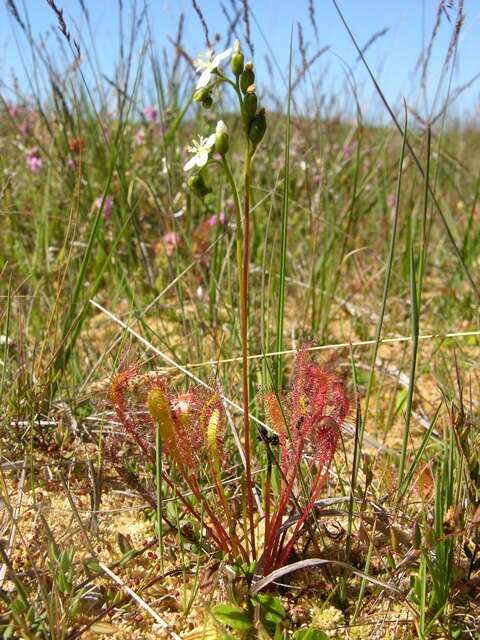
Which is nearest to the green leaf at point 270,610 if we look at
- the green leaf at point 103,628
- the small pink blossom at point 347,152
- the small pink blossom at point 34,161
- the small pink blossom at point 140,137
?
the green leaf at point 103,628

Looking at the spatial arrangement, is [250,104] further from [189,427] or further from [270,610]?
[270,610]

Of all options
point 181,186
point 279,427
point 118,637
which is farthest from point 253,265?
point 118,637

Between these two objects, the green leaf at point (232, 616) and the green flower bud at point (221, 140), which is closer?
the green flower bud at point (221, 140)

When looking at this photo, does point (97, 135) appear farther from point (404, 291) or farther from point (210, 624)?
point (210, 624)

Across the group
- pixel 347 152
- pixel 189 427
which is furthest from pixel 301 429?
pixel 347 152

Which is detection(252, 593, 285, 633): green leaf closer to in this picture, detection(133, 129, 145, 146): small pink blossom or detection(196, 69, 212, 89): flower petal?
detection(196, 69, 212, 89): flower petal

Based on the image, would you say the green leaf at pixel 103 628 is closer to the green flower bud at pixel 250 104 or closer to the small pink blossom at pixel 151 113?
the green flower bud at pixel 250 104

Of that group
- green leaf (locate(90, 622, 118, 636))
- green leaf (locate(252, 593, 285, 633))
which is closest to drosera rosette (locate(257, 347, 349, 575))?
green leaf (locate(252, 593, 285, 633))
